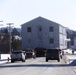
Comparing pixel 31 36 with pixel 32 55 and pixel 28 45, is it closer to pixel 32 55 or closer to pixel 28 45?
pixel 28 45

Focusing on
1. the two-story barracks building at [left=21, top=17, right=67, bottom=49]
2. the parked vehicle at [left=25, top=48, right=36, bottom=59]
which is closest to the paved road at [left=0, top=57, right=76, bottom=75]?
the parked vehicle at [left=25, top=48, right=36, bottom=59]

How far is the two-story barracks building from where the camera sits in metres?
114

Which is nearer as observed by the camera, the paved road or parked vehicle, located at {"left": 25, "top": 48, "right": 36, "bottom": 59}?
the paved road

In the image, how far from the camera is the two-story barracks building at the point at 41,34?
11406cm

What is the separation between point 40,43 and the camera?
374 ft

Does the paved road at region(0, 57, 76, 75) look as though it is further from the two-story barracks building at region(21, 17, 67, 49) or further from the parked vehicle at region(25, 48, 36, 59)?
the two-story barracks building at region(21, 17, 67, 49)

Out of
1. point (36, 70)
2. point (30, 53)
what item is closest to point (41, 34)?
point (30, 53)

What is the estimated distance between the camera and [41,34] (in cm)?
11494

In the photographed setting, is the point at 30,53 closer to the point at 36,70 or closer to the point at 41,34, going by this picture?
the point at 41,34

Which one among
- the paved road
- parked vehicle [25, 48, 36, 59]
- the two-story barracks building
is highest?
the two-story barracks building

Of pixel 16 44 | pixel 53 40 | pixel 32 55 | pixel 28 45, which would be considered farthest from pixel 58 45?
pixel 32 55

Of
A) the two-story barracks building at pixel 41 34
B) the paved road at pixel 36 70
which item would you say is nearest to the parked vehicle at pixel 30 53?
the paved road at pixel 36 70

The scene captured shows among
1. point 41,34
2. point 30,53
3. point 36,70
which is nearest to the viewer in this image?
point 36,70

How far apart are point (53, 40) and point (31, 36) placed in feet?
23.7
